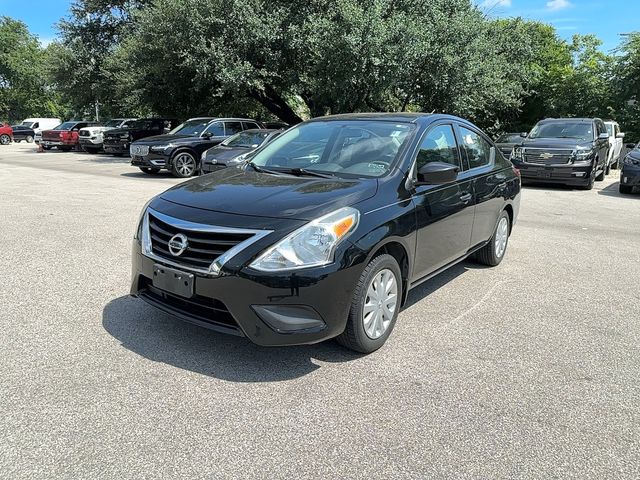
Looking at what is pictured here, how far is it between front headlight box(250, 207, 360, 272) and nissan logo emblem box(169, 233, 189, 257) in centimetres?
52

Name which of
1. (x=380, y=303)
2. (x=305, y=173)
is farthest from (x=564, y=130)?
(x=380, y=303)

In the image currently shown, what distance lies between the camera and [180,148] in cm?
1523

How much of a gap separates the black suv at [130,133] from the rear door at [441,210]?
21.2 m

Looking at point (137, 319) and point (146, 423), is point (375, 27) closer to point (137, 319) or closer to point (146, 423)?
point (137, 319)

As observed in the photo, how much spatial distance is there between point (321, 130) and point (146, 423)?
2.95 m

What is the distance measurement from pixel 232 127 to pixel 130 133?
874 centimetres

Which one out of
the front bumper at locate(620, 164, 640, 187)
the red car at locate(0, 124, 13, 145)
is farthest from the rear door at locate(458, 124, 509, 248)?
the red car at locate(0, 124, 13, 145)

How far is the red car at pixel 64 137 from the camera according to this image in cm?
2859

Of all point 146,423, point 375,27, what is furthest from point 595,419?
point 375,27

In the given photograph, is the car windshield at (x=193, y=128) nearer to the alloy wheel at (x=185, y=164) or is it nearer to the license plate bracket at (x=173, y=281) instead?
the alloy wheel at (x=185, y=164)

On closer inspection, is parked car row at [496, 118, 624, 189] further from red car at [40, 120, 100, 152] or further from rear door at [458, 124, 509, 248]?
red car at [40, 120, 100, 152]

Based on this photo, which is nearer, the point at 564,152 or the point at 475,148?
the point at 475,148

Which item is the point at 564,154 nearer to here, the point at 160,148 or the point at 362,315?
the point at 160,148

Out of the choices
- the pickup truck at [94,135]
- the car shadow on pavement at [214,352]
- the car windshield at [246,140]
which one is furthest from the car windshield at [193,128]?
the car shadow on pavement at [214,352]
